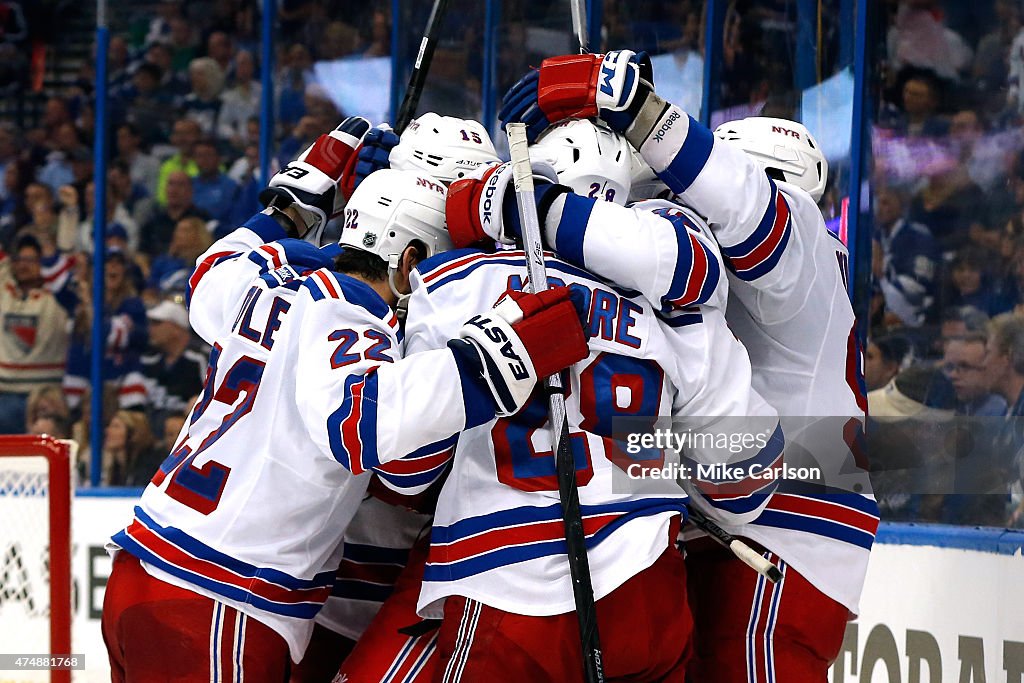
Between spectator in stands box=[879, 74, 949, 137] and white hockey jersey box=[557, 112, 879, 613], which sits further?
spectator in stands box=[879, 74, 949, 137]

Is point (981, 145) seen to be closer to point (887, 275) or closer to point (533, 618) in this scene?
point (887, 275)

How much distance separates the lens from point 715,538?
7.13 ft

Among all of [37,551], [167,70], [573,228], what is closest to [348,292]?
[573,228]

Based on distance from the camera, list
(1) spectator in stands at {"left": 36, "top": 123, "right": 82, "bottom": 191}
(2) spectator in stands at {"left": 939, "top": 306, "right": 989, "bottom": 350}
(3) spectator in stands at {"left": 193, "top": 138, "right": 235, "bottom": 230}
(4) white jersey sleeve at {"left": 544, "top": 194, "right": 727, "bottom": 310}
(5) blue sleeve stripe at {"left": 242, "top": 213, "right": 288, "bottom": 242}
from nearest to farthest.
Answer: (4) white jersey sleeve at {"left": 544, "top": 194, "right": 727, "bottom": 310} < (5) blue sleeve stripe at {"left": 242, "top": 213, "right": 288, "bottom": 242} < (2) spectator in stands at {"left": 939, "top": 306, "right": 989, "bottom": 350} < (3) spectator in stands at {"left": 193, "top": 138, "right": 235, "bottom": 230} < (1) spectator in stands at {"left": 36, "top": 123, "right": 82, "bottom": 191}

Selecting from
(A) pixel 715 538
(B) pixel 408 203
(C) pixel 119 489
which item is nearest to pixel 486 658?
(A) pixel 715 538

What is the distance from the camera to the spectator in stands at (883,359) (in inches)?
134

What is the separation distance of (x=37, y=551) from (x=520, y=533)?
5.73ft

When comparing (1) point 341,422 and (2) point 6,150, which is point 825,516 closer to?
(1) point 341,422

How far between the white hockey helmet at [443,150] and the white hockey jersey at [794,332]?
39 cm

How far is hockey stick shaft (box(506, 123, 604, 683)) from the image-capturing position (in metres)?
1.79

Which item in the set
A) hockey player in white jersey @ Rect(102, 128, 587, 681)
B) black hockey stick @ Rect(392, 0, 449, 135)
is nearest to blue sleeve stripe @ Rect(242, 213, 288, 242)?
hockey player in white jersey @ Rect(102, 128, 587, 681)

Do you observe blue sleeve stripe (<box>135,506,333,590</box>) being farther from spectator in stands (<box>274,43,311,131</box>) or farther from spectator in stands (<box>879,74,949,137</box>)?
spectator in stands (<box>274,43,311,131</box>)

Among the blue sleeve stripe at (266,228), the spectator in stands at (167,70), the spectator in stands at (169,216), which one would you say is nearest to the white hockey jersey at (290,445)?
the blue sleeve stripe at (266,228)

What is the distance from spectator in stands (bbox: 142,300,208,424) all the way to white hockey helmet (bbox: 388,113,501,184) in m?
2.60
